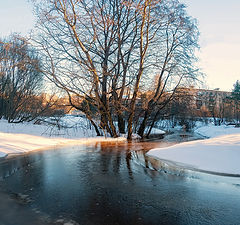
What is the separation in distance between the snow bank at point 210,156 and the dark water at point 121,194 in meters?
0.98

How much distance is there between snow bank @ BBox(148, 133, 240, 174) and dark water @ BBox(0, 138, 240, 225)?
98 cm

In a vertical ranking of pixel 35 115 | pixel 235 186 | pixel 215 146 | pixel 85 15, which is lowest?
pixel 235 186

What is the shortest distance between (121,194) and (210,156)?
3793 millimetres

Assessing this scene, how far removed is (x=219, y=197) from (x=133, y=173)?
2331 mm

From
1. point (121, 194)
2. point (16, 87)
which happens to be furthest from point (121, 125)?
point (121, 194)

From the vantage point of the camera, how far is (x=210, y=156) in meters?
6.71

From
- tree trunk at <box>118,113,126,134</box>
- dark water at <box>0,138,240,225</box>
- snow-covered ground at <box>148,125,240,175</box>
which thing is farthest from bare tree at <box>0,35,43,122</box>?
snow-covered ground at <box>148,125,240,175</box>

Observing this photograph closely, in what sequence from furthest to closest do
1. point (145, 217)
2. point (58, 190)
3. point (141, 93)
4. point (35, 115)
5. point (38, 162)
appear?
point (35, 115) → point (141, 93) → point (38, 162) → point (58, 190) → point (145, 217)

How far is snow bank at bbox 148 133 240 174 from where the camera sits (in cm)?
596

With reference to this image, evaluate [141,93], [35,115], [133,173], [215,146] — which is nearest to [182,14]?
[141,93]

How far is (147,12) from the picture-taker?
15.0 m

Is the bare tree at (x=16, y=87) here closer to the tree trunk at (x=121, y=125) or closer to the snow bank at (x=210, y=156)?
the tree trunk at (x=121, y=125)

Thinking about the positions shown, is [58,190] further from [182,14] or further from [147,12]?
[182,14]

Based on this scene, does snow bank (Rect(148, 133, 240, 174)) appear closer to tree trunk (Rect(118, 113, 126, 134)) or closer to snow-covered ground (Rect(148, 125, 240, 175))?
snow-covered ground (Rect(148, 125, 240, 175))
